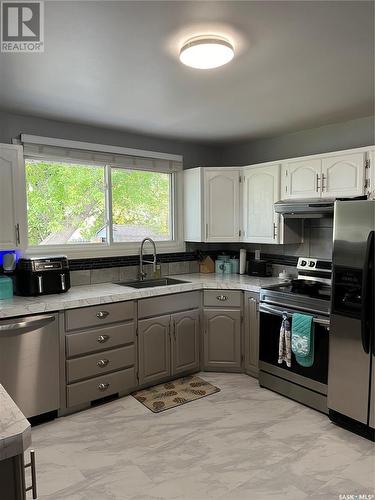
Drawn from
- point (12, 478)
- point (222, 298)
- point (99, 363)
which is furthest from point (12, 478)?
point (222, 298)

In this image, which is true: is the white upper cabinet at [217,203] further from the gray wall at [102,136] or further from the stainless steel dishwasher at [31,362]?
the stainless steel dishwasher at [31,362]

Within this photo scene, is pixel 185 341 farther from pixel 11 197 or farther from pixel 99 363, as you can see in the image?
pixel 11 197

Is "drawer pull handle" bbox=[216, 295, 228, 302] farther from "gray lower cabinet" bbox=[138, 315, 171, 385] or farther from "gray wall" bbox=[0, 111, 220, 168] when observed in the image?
"gray wall" bbox=[0, 111, 220, 168]

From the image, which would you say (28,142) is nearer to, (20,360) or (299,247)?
(20,360)

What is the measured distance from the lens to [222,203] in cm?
404

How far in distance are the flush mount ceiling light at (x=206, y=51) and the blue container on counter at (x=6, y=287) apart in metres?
2.06

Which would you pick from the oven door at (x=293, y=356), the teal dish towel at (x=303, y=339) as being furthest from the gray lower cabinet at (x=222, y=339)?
the teal dish towel at (x=303, y=339)

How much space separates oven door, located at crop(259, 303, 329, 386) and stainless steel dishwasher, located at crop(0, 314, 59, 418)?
1751 millimetres

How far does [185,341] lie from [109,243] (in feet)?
4.07

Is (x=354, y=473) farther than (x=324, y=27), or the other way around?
(x=354, y=473)

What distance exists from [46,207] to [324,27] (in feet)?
8.54

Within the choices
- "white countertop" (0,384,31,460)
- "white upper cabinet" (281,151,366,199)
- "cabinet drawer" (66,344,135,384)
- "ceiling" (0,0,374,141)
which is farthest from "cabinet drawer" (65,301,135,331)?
"white upper cabinet" (281,151,366,199)

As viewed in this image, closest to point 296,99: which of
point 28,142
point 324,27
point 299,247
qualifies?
point 324,27

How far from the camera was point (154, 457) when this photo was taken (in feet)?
7.72
